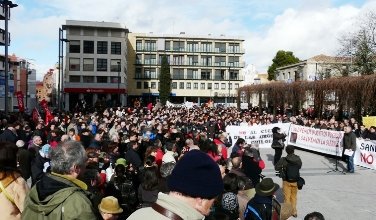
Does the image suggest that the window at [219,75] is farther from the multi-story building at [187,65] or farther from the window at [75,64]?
the window at [75,64]

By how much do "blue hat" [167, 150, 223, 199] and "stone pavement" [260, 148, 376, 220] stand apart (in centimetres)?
807

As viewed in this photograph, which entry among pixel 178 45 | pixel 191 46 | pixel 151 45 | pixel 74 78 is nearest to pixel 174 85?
pixel 178 45

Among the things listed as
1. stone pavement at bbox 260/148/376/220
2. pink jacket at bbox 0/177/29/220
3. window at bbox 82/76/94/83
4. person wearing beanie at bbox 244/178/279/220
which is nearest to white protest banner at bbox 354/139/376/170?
stone pavement at bbox 260/148/376/220

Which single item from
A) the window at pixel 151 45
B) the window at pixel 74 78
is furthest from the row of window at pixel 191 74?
the window at pixel 74 78

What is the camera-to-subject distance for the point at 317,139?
19875mm

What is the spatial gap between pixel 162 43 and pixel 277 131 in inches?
2975

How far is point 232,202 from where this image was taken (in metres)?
5.24

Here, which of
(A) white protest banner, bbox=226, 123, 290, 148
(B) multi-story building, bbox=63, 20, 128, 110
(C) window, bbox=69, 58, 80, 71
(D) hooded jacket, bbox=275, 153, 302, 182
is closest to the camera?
(D) hooded jacket, bbox=275, 153, 302, 182

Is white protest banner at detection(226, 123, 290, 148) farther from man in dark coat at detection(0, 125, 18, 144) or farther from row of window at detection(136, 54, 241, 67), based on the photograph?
row of window at detection(136, 54, 241, 67)

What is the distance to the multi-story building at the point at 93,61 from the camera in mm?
72188

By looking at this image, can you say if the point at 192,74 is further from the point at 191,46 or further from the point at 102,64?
the point at 102,64

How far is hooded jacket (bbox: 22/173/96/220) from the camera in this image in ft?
9.51

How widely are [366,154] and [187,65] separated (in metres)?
75.1

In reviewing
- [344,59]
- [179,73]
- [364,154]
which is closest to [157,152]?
[364,154]
